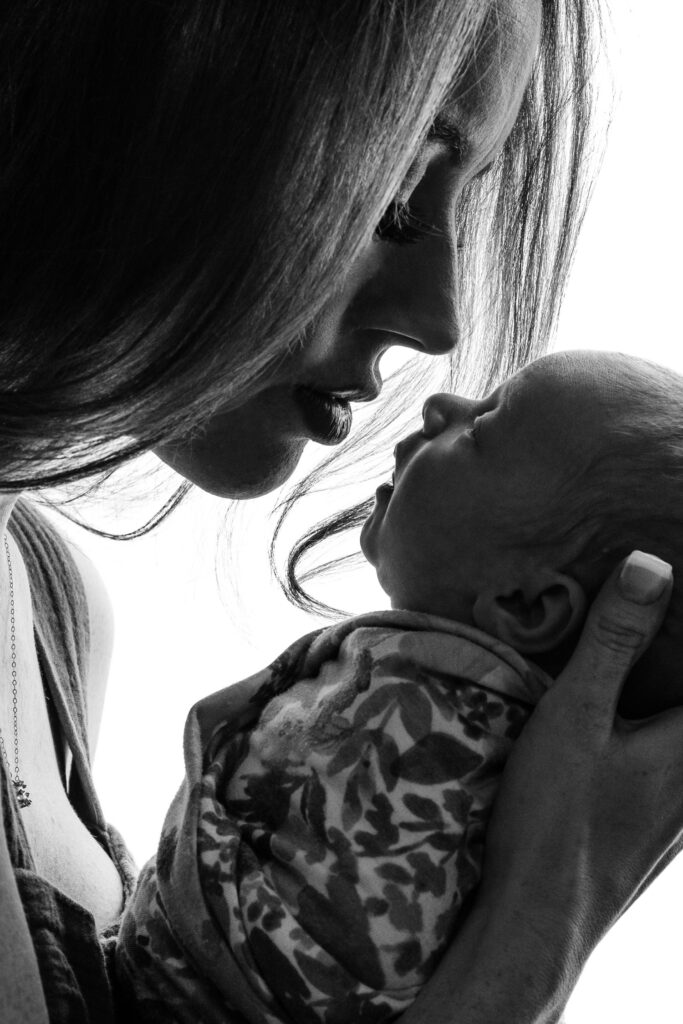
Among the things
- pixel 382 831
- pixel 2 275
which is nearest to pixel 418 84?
pixel 2 275

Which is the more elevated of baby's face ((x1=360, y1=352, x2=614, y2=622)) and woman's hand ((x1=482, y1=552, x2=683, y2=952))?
baby's face ((x1=360, y1=352, x2=614, y2=622))

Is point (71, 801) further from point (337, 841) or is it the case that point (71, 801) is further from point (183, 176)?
point (183, 176)

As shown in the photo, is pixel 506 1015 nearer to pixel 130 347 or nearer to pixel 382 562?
pixel 382 562

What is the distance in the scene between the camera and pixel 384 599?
6.52ft

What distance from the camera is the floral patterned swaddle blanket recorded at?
0.81 meters

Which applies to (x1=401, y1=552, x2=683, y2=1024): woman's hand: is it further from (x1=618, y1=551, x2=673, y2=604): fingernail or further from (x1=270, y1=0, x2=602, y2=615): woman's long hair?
(x1=270, y1=0, x2=602, y2=615): woman's long hair

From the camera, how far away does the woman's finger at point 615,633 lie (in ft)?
2.78

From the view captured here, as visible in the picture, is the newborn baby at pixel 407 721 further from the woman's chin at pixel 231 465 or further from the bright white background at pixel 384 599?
the bright white background at pixel 384 599

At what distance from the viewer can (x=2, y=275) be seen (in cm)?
83

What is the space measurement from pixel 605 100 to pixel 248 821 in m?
0.97

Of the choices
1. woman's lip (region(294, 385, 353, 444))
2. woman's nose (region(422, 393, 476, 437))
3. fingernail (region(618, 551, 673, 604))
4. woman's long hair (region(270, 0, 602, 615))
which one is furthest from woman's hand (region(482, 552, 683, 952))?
woman's long hair (region(270, 0, 602, 615))

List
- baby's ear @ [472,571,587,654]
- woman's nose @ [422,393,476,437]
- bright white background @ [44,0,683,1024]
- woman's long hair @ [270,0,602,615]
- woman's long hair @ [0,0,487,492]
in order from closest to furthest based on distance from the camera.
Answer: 1. woman's long hair @ [0,0,487,492]
2. baby's ear @ [472,571,587,654]
3. woman's nose @ [422,393,476,437]
4. woman's long hair @ [270,0,602,615]
5. bright white background @ [44,0,683,1024]

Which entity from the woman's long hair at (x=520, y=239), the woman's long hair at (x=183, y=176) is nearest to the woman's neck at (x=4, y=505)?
the woman's long hair at (x=183, y=176)

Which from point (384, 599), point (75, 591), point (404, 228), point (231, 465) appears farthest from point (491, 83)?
point (384, 599)
